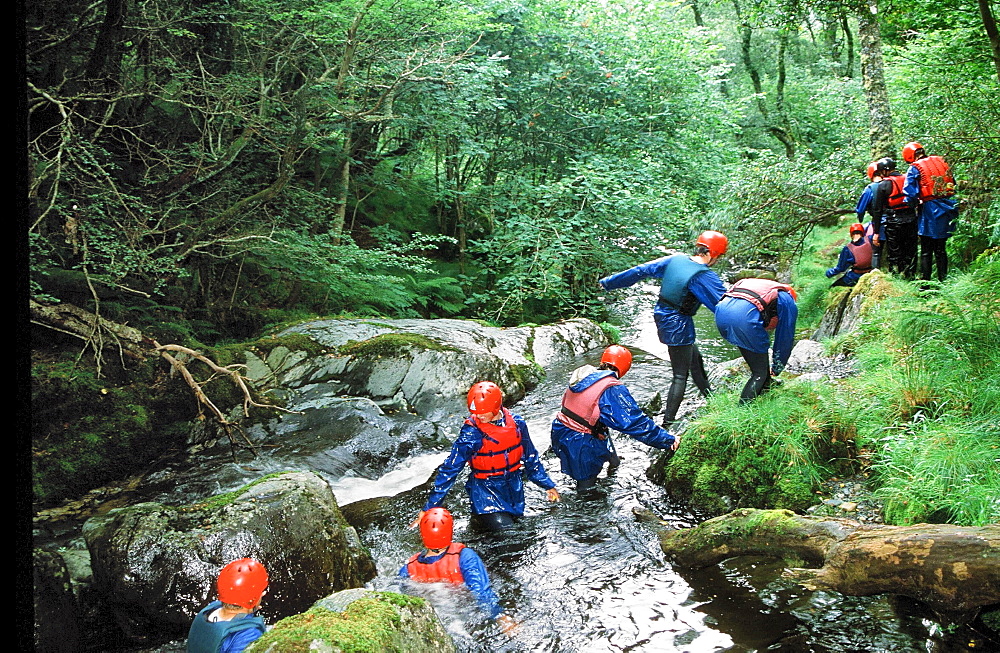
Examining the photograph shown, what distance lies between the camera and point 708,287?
21.5ft

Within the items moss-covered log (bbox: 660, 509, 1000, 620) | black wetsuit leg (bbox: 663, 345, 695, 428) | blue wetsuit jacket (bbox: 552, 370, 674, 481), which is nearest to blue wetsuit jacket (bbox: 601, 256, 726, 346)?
black wetsuit leg (bbox: 663, 345, 695, 428)

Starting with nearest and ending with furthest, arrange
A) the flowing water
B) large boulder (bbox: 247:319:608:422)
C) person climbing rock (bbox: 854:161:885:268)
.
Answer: the flowing water → person climbing rock (bbox: 854:161:885:268) → large boulder (bbox: 247:319:608:422)

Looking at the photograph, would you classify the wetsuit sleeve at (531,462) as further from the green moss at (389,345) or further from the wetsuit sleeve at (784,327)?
the green moss at (389,345)

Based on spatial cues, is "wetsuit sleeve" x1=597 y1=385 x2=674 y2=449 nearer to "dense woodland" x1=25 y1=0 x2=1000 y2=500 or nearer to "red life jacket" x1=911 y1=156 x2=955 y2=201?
"dense woodland" x1=25 y1=0 x2=1000 y2=500

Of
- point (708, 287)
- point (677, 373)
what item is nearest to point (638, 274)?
point (708, 287)

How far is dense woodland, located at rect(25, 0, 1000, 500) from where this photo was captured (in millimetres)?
7613

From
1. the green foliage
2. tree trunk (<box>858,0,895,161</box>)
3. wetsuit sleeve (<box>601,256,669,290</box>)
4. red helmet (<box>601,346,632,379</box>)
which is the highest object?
tree trunk (<box>858,0,895,161</box>)

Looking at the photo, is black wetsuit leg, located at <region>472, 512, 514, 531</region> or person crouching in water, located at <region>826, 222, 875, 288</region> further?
person crouching in water, located at <region>826, 222, 875, 288</region>

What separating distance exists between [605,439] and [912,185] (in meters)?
5.18

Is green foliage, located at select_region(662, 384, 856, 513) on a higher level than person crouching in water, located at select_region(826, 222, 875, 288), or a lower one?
lower

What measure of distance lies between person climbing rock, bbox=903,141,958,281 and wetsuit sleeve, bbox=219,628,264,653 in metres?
8.55

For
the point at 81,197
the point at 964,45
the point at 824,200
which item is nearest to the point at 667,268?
the point at 964,45

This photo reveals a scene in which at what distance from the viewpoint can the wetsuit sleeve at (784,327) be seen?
593 cm

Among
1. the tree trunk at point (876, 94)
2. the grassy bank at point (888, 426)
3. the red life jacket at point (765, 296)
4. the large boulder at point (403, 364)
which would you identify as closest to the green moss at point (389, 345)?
the large boulder at point (403, 364)
